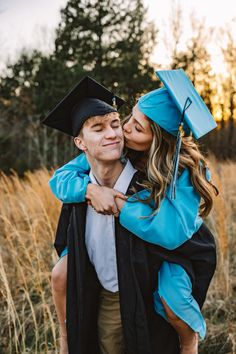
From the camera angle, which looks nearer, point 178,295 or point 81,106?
point 178,295

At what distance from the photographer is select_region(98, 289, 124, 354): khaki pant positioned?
1.90m

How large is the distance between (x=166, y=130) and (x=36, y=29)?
15217mm

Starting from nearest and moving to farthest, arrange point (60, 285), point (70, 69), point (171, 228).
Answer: point (171, 228) < point (60, 285) < point (70, 69)

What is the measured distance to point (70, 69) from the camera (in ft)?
42.2

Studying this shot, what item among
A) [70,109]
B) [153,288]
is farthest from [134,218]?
[70,109]

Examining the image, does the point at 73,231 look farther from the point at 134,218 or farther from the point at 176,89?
the point at 176,89

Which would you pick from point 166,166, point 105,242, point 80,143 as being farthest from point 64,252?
point 166,166

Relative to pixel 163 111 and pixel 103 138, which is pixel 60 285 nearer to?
pixel 103 138

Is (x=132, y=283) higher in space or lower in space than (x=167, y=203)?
lower

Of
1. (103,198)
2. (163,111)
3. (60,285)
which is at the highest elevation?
(163,111)

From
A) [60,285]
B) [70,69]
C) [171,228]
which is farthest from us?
[70,69]

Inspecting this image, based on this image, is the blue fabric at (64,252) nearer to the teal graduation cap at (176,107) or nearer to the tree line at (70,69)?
the teal graduation cap at (176,107)

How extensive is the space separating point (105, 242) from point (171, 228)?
0.38 m

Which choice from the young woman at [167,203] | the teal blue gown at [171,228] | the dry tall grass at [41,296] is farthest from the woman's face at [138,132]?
the dry tall grass at [41,296]
